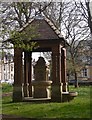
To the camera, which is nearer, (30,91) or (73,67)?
(30,91)

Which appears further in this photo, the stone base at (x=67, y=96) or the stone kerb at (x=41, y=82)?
the stone kerb at (x=41, y=82)

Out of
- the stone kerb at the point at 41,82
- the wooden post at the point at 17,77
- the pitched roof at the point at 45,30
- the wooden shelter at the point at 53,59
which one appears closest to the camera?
the wooden shelter at the point at 53,59

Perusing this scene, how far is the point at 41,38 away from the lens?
15961mm

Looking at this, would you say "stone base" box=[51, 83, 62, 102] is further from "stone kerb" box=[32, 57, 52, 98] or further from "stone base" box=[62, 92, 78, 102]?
"stone kerb" box=[32, 57, 52, 98]

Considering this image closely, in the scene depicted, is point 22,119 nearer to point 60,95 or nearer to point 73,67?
point 60,95

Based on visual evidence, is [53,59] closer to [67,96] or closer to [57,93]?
[57,93]

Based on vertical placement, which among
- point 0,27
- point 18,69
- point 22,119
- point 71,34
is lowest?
point 22,119

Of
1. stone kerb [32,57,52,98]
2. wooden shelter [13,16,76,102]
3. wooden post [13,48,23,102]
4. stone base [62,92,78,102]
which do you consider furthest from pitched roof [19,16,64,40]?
stone base [62,92,78,102]

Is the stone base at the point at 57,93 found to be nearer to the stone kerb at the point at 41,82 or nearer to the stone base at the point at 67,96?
the stone base at the point at 67,96

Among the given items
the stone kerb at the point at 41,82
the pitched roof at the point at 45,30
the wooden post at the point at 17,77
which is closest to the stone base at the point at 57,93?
the stone kerb at the point at 41,82

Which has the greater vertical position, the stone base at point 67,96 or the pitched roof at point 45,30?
the pitched roof at point 45,30

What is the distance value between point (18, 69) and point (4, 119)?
6473mm

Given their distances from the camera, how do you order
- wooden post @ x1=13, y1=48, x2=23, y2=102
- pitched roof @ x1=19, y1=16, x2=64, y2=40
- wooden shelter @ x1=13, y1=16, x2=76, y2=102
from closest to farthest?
1. wooden shelter @ x1=13, y1=16, x2=76, y2=102
2. wooden post @ x1=13, y1=48, x2=23, y2=102
3. pitched roof @ x1=19, y1=16, x2=64, y2=40

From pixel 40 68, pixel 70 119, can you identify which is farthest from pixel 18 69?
pixel 70 119
